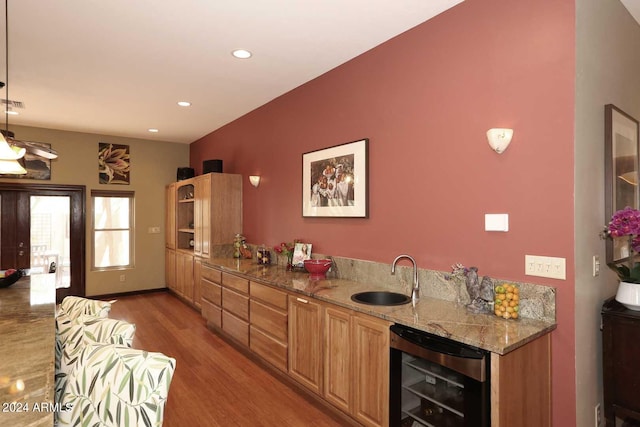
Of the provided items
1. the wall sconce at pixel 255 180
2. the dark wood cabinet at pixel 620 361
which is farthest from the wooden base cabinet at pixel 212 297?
the dark wood cabinet at pixel 620 361

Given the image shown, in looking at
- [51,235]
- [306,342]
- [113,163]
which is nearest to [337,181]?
[306,342]

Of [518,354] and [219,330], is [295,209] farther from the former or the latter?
[518,354]

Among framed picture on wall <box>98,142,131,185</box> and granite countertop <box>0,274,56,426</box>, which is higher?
framed picture on wall <box>98,142,131,185</box>

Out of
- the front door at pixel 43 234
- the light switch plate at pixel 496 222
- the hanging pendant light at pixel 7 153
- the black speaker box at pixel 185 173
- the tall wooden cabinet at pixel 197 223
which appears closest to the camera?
the light switch plate at pixel 496 222

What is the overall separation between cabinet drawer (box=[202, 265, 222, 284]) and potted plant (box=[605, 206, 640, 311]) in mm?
3628

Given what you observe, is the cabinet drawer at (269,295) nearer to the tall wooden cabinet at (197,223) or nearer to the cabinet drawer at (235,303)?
the cabinet drawer at (235,303)

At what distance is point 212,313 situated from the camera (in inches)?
177

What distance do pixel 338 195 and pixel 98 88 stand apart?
2.91 m

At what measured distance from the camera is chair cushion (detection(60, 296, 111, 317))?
6.92 ft

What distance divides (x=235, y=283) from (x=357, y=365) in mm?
1940

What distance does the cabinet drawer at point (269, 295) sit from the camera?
3139 mm

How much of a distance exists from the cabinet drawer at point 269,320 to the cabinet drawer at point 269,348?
55 mm

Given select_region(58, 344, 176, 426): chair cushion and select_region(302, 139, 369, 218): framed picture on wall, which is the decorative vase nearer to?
select_region(302, 139, 369, 218): framed picture on wall

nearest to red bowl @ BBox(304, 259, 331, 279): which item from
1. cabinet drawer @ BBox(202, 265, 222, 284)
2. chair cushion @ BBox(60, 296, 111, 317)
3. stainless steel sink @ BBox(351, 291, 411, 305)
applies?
stainless steel sink @ BBox(351, 291, 411, 305)
